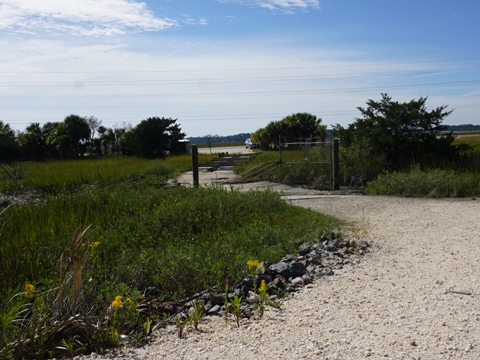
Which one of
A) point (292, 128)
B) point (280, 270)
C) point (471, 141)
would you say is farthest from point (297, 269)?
point (292, 128)

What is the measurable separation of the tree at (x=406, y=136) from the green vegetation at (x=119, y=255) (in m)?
8.33

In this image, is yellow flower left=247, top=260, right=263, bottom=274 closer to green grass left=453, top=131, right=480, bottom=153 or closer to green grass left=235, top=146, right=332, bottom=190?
green grass left=235, top=146, right=332, bottom=190

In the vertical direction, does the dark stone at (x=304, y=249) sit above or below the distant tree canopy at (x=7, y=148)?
below

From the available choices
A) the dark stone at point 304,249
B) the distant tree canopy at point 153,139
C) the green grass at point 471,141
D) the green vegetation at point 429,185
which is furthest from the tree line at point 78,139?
the dark stone at point 304,249

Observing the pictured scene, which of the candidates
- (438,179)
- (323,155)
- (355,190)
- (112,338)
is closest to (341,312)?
(112,338)

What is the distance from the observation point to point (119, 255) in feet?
22.5

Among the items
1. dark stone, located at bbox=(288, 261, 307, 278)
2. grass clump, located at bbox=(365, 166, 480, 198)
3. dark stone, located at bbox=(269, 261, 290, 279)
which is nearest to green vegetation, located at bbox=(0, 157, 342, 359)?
dark stone, located at bbox=(269, 261, 290, 279)

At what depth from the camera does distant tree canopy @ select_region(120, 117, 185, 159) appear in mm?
36375

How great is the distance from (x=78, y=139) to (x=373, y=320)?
120 ft

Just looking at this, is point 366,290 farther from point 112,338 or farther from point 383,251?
point 112,338

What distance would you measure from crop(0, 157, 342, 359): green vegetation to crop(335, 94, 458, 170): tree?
8.33m

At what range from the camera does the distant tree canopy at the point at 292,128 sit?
136 feet

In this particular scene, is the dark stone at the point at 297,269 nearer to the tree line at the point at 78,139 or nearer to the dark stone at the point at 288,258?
the dark stone at the point at 288,258

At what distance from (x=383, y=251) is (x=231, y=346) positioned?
3.65 metres
